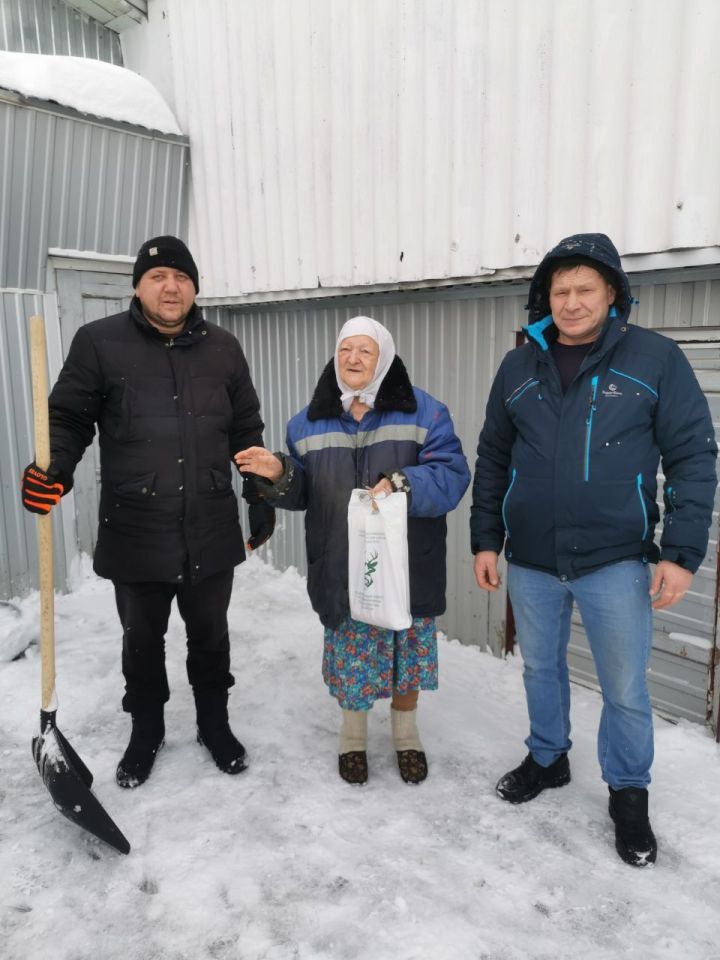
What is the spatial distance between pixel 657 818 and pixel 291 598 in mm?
3193

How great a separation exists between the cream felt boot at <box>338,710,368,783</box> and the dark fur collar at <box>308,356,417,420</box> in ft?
4.52

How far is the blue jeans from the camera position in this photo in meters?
2.35

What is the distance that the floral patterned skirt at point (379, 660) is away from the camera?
9.34 feet

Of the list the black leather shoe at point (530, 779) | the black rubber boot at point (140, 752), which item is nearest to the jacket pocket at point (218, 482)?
the black rubber boot at point (140, 752)

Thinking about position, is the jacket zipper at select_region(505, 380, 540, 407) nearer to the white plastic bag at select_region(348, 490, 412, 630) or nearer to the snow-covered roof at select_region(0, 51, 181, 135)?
the white plastic bag at select_region(348, 490, 412, 630)

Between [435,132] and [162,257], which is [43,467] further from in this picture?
[435,132]

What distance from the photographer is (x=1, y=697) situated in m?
3.73

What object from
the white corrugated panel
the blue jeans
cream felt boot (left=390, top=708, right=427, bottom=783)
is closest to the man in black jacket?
cream felt boot (left=390, top=708, right=427, bottom=783)

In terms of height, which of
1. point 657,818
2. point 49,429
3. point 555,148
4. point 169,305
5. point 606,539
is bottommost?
point 657,818

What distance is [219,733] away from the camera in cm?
306

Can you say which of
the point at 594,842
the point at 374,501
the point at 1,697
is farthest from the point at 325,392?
the point at 1,697

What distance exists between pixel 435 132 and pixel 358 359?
182 centimetres

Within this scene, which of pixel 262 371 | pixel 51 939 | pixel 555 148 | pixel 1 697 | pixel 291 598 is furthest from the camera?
pixel 262 371

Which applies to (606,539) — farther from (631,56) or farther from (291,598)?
(291,598)
